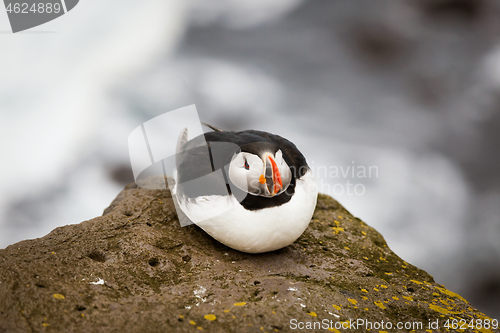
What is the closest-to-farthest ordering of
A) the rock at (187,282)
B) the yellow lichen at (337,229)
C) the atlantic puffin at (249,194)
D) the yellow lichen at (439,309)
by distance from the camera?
the rock at (187,282) < the yellow lichen at (439,309) < the atlantic puffin at (249,194) < the yellow lichen at (337,229)

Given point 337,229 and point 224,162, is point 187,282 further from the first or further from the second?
point 337,229

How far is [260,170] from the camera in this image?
6.90 ft

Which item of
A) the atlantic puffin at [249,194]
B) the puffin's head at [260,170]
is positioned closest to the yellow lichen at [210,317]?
the atlantic puffin at [249,194]

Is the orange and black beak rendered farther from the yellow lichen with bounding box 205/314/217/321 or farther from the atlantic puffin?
the yellow lichen with bounding box 205/314/217/321

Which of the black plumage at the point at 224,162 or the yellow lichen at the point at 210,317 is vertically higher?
the black plumage at the point at 224,162

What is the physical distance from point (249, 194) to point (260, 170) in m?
0.18

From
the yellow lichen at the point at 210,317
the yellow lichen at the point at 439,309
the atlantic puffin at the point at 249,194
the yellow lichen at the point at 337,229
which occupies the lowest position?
the yellow lichen at the point at 439,309

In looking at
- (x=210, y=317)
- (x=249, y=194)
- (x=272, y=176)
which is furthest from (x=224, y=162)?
(x=210, y=317)

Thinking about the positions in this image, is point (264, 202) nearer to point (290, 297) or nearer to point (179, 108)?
point (290, 297)

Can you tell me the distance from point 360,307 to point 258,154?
3.19ft

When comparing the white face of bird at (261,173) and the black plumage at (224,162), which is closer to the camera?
the white face of bird at (261,173)

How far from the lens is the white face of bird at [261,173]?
2.04 metres

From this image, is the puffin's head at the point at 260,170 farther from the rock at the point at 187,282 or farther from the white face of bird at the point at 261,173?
the rock at the point at 187,282

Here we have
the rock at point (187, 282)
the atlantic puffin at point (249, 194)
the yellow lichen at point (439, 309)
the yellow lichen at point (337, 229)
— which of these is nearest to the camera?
the rock at point (187, 282)
